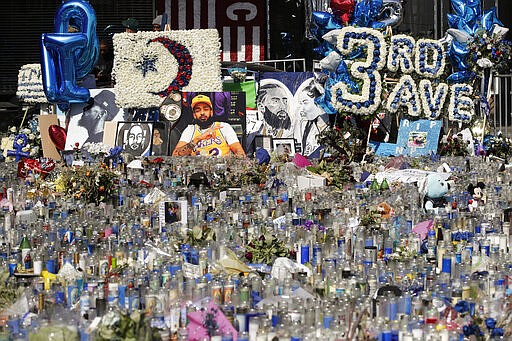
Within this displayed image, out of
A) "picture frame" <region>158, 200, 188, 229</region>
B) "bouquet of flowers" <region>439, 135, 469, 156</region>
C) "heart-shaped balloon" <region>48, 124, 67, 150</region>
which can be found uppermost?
"heart-shaped balloon" <region>48, 124, 67, 150</region>

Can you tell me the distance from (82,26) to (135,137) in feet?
8.91

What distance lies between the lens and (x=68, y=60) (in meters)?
15.3

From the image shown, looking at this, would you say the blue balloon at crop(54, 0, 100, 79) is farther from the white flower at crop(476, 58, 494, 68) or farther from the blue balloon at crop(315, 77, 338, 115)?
the white flower at crop(476, 58, 494, 68)

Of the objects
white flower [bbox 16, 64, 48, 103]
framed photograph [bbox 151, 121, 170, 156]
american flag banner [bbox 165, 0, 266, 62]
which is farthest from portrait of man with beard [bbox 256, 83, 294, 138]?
american flag banner [bbox 165, 0, 266, 62]

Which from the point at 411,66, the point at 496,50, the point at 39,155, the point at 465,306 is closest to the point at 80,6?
the point at 39,155

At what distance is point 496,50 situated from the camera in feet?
46.1

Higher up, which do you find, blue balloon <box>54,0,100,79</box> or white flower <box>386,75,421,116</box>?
blue balloon <box>54,0,100,79</box>

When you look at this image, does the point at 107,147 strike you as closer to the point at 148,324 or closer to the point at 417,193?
the point at 417,193

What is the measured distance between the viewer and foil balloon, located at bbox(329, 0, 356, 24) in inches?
543

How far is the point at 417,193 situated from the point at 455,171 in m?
2.41

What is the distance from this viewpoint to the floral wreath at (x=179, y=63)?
50.2ft

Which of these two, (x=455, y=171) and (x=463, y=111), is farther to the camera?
(x=463, y=111)

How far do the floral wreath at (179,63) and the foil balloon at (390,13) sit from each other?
11.4 feet

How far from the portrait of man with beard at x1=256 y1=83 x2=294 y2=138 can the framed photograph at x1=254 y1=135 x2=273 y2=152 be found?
0.60 meters
